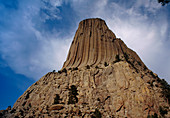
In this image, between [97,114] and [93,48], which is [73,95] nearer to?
[97,114]

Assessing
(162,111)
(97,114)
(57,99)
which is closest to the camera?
(97,114)

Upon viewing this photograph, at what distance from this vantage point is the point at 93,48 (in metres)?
40.7

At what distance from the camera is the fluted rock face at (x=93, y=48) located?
124 ft

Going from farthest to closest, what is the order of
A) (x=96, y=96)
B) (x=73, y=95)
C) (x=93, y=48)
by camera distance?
(x=93, y=48), (x=73, y=95), (x=96, y=96)

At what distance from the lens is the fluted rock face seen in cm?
3766

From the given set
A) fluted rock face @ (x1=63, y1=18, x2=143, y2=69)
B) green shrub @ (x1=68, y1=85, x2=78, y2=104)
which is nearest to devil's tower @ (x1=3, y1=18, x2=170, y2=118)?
green shrub @ (x1=68, y1=85, x2=78, y2=104)

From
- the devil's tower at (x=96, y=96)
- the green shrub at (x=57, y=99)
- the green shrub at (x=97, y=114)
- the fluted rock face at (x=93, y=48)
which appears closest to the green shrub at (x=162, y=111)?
the devil's tower at (x=96, y=96)

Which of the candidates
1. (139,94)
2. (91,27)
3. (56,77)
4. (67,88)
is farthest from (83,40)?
(139,94)

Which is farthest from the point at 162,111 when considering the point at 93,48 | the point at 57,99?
the point at 93,48

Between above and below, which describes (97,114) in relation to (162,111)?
below

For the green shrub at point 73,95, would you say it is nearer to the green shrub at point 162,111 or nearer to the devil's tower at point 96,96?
the devil's tower at point 96,96

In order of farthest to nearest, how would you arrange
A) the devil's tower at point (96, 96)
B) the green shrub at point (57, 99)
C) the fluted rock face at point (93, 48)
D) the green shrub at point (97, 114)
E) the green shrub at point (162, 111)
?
1. the fluted rock face at point (93, 48)
2. the green shrub at point (57, 99)
3. the devil's tower at point (96, 96)
4. the green shrub at point (162, 111)
5. the green shrub at point (97, 114)

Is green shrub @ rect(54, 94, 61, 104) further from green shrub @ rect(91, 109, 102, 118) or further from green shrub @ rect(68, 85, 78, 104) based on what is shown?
green shrub @ rect(91, 109, 102, 118)

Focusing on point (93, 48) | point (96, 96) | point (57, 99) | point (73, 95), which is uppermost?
point (93, 48)
